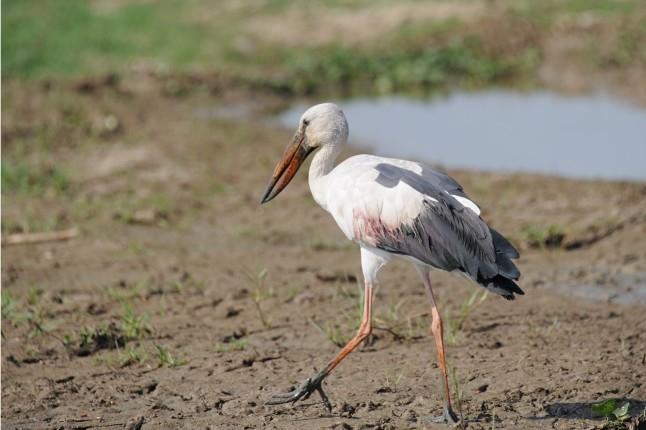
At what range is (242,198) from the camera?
30.8 feet

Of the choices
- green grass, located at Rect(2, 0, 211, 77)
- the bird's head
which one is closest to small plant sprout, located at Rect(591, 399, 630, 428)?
the bird's head

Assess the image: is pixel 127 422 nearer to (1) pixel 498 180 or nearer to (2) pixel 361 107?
(1) pixel 498 180

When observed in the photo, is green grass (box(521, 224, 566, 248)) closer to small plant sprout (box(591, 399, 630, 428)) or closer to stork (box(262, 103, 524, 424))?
stork (box(262, 103, 524, 424))

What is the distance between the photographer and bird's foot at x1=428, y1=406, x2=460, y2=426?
4.80 metres

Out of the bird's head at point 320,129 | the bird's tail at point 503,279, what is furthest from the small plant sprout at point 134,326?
the bird's tail at point 503,279

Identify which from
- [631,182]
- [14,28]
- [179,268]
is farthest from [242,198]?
[14,28]

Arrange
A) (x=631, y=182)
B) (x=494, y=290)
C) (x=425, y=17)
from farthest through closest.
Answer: (x=425, y=17) < (x=631, y=182) < (x=494, y=290)

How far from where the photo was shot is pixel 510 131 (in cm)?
1177

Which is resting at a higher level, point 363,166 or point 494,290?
point 363,166

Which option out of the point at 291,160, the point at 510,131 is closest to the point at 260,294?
the point at 291,160

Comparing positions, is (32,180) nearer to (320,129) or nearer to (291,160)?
(291,160)

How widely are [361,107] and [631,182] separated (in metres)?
4.49

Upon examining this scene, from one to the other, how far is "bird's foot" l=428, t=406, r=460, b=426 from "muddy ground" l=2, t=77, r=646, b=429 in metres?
0.09

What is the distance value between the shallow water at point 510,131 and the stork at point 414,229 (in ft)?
16.3
